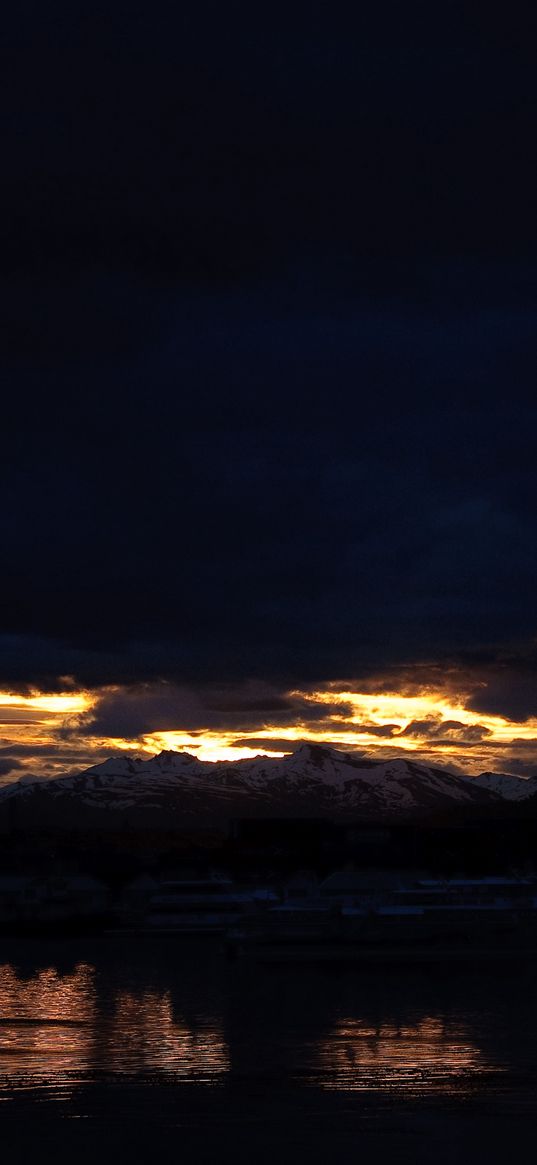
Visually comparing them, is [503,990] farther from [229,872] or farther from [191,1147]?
[229,872]

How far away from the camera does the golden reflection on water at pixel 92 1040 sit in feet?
153

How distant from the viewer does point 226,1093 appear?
140ft

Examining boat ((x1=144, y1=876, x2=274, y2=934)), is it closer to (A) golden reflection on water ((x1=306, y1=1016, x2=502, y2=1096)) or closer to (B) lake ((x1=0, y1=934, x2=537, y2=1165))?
(B) lake ((x1=0, y1=934, x2=537, y2=1165))

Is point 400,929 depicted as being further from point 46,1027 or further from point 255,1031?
point 46,1027

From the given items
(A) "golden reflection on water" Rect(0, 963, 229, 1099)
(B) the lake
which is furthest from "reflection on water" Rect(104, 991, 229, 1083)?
(B) the lake

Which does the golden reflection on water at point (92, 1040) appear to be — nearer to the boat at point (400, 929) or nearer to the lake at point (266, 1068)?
the lake at point (266, 1068)

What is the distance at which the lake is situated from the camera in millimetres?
36281

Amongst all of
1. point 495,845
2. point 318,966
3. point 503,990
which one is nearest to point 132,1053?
point 503,990

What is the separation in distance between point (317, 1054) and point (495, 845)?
14416 cm

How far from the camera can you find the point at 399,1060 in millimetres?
49531

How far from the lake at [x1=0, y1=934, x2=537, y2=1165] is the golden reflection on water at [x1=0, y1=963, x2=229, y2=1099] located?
0.12 metres

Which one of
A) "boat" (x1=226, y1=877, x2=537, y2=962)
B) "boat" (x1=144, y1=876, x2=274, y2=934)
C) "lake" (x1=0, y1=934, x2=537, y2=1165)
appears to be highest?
"boat" (x1=144, y1=876, x2=274, y2=934)

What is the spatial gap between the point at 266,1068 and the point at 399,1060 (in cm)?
482

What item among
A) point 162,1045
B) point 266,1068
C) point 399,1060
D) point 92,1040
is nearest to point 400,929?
point 92,1040
